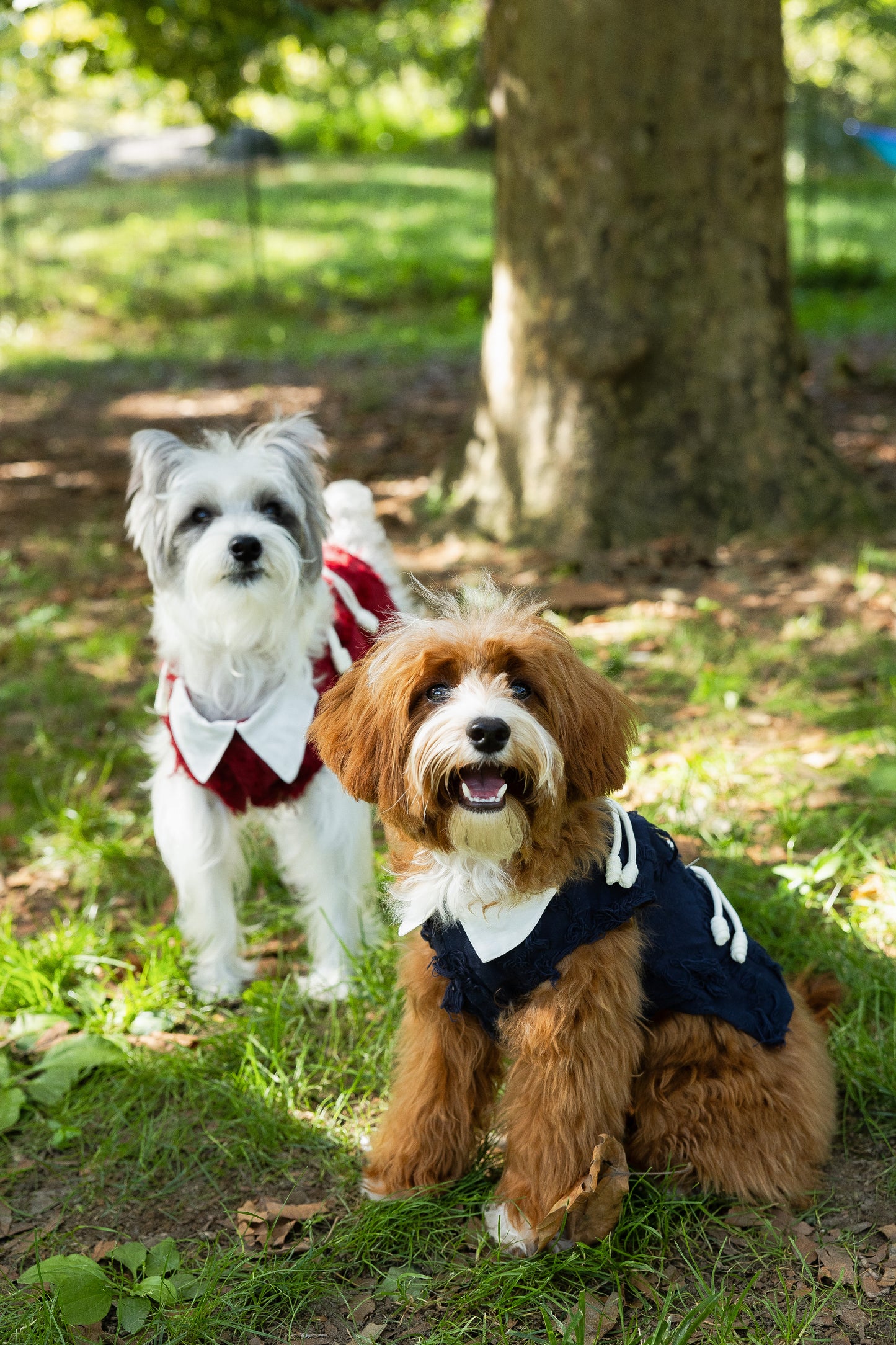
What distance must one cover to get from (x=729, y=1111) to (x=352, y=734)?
121 cm

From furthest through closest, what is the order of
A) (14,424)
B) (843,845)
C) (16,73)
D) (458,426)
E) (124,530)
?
(16,73), (14,424), (458,426), (124,530), (843,845)

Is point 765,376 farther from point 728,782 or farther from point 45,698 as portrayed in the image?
point 45,698

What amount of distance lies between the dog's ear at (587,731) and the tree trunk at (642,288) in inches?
153

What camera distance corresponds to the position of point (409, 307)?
16.4 meters

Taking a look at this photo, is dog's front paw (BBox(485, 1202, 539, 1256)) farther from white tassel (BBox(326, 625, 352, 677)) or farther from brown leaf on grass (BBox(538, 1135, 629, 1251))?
white tassel (BBox(326, 625, 352, 677))

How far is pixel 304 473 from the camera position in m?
3.49

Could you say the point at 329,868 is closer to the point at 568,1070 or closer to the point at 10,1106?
the point at 10,1106

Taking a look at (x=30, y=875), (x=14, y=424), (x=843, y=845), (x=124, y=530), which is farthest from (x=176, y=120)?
(x=843, y=845)

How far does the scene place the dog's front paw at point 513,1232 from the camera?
8.34 ft

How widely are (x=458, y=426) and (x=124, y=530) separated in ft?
10.5

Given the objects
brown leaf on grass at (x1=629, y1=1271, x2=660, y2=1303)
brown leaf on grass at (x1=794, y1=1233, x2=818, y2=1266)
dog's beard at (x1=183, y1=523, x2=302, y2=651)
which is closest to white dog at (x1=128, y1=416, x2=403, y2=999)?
dog's beard at (x1=183, y1=523, x2=302, y2=651)

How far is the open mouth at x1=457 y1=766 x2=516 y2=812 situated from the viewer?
7.54 ft

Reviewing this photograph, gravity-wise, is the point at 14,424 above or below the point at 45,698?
above

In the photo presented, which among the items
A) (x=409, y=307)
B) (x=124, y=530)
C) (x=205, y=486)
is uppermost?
(x=409, y=307)
